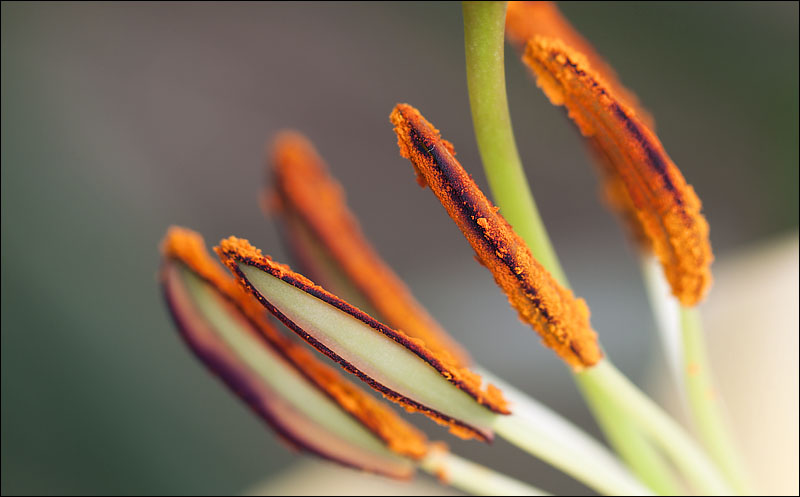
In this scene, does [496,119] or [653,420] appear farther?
[653,420]

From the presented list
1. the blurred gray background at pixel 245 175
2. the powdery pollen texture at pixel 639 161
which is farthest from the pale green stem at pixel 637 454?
the blurred gray background at pixel 245 175

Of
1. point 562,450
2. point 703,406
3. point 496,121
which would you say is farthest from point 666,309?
point 496,121

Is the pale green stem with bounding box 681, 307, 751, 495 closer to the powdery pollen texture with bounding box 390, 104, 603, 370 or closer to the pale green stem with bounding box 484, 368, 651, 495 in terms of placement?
the pale green stem with bounding box 484, 368, 651, 495

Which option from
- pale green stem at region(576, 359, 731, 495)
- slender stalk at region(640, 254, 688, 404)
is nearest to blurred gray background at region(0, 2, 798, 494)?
slender stalk at region(640, 254, 688, 404)

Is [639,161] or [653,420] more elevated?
[639,161]

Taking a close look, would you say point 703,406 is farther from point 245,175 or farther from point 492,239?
point 245,175
